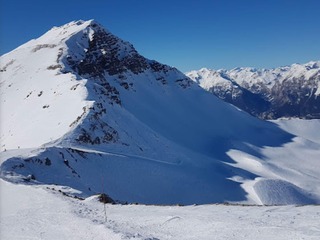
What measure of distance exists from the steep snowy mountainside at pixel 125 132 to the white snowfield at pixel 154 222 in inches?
477

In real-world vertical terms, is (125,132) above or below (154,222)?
above

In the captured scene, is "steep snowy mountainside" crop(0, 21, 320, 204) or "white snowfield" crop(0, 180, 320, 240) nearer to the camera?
"white snowfield" crop(0, 180, 320, 240)

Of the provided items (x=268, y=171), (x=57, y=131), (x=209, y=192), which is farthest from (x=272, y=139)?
(x=57, y=131)

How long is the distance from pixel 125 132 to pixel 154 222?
5406cm

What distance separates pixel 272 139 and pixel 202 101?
2832 cm

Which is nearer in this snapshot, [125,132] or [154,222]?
[154,222]

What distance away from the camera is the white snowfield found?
1464 centimetres

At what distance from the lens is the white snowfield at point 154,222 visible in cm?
1464

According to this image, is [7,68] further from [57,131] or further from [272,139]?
[272,139]

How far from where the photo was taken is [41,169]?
37938 millimetres

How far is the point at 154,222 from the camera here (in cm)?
1709

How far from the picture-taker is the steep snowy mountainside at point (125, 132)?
153ft

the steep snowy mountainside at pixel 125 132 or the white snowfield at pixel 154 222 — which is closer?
the white snowfield at pixel 154 222

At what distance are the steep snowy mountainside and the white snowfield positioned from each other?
12.1m
